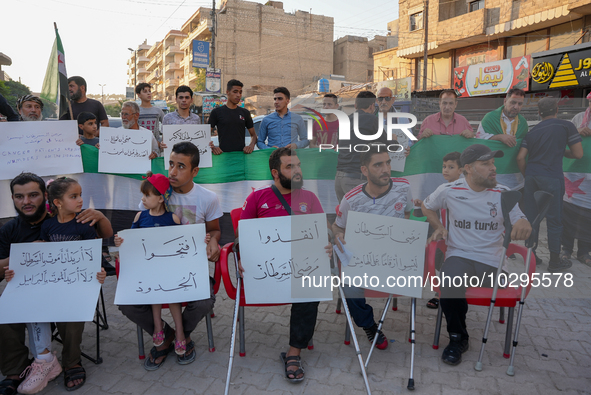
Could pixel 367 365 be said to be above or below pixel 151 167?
below

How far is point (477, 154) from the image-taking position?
2.66 meters

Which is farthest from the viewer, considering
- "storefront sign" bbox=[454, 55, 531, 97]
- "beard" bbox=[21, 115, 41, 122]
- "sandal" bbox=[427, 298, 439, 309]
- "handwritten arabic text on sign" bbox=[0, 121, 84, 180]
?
"storefront sign" bbox=[454, 55, 531, 97]

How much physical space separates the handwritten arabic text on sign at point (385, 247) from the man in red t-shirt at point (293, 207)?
0.72 ft

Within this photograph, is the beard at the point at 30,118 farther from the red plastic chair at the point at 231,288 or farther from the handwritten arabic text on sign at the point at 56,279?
the red plastic chair at the point at 231,288

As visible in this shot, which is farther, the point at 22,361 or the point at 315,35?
the point at 315,35

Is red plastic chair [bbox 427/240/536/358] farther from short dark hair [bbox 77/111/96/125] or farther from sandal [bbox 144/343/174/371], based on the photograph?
short dark hair [bbox 77/111/96/125]

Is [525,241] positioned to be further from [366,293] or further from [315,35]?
[315,35]

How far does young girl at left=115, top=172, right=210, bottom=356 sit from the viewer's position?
9.39 ft

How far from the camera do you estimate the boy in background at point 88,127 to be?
15.0 feet

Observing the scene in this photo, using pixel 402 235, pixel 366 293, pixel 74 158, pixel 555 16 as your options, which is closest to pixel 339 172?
pixel 402 235

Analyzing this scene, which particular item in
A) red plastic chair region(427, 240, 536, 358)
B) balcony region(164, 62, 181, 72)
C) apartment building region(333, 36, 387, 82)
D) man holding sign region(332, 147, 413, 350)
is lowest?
red plastic chair region(427, 240, 536, 358)

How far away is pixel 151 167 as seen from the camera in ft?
15.5

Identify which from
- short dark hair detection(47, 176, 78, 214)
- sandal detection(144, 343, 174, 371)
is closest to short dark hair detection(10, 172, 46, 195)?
short dark hair detection(47, 176, 78, 214)

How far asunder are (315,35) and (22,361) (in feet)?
140
